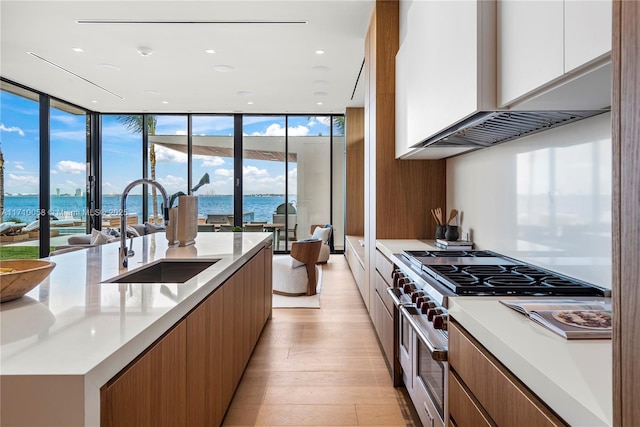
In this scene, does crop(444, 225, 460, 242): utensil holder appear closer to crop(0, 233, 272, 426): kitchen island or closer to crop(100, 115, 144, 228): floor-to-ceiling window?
crop(0, 233, 272, 426): kitchen island

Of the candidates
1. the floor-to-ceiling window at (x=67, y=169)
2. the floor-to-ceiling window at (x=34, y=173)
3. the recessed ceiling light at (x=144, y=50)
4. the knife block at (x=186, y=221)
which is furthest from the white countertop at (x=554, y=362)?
the floor-to-ceiling window at (x=67, y=169)

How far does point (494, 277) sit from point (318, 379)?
1.50 m

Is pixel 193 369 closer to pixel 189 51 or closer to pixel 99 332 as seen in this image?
pixel 99 332

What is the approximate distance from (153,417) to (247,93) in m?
6.14

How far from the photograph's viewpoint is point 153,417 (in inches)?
43.2

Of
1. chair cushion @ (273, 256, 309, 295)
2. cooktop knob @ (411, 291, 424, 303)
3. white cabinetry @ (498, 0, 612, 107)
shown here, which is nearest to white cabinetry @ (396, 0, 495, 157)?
white cabinetry @ (498, 0, 612, 107)

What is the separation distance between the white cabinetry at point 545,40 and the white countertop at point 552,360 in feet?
2.22

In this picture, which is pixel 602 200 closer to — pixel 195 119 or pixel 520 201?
pixel 520 201

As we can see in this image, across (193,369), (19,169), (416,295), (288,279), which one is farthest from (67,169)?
(416,295)

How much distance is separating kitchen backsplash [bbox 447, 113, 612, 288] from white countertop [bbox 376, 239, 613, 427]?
535mm

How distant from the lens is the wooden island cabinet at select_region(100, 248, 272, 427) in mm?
957

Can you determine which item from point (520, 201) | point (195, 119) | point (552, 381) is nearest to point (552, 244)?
point (520, 201)

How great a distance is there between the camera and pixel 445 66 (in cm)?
188

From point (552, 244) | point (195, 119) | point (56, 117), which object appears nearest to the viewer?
point (552, 244)
